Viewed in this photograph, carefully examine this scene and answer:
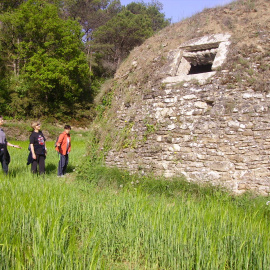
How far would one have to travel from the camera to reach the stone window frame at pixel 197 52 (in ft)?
20.3

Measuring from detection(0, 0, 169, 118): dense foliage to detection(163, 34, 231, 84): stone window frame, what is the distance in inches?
702

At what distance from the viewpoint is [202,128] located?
5852 millimetres

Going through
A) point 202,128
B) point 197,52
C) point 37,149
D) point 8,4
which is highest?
point 8,4

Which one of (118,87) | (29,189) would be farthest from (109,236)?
(118,87)

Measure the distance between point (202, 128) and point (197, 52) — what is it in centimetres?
220

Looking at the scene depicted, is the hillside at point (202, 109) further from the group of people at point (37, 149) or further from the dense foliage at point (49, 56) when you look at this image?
the dense foliage at point (49, 56)

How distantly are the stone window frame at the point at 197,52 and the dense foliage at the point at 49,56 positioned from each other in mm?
17819

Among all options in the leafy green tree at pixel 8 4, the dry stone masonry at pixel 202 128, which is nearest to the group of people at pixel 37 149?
the dry stone masonry at pixel 202 128

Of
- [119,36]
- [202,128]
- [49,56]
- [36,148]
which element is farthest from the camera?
[119,36]

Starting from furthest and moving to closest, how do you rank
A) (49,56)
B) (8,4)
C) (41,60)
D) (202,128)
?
1. (8,4)
2. (49,56)
3. (41,60)
4. (202,128)

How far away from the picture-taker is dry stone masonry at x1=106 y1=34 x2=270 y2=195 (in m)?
5.43

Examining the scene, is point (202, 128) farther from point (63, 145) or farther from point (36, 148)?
point (36, 148)

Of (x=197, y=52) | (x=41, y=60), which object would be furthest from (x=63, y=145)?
(x=41, y=60)

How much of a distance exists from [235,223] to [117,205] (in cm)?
159
